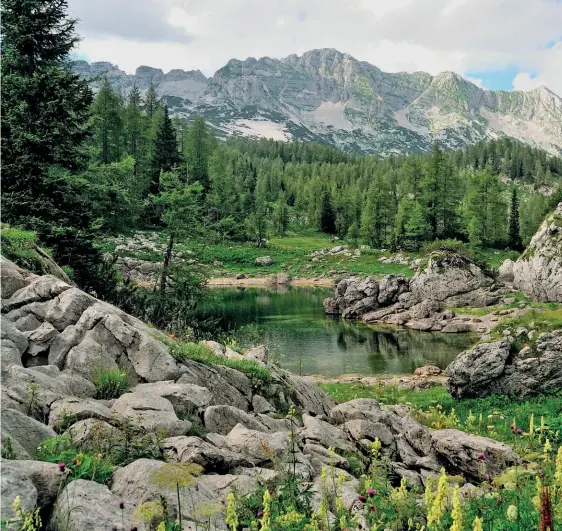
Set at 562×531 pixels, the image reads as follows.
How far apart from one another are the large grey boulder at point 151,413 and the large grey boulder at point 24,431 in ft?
5.00

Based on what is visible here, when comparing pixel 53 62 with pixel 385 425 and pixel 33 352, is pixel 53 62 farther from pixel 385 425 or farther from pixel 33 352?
pixel 385 425

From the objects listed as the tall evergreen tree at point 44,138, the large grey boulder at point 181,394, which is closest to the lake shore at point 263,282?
the tall evergreen tree at point 44,138

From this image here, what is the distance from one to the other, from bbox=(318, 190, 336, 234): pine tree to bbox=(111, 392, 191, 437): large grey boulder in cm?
11911

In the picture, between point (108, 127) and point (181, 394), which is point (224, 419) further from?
point (108, 127)

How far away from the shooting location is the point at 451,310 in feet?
153

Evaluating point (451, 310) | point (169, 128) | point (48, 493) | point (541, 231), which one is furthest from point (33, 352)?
point (169, 128)

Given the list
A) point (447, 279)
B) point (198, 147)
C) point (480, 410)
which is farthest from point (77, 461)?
point (198, 147)

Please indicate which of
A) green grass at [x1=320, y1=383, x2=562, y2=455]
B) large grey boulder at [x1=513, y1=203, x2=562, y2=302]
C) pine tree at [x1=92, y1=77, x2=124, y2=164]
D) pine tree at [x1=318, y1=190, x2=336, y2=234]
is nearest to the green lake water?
green grass at [x1=320, y1=383, x2=562, y2=455]

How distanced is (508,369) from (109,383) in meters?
16.4

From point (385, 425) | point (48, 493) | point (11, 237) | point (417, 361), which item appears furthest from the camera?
point (417, 361)

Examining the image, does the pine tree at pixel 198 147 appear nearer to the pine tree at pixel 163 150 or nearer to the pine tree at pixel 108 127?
the pine tree at pixel 163 150

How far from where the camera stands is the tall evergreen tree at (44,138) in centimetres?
1997

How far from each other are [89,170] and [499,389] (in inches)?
792

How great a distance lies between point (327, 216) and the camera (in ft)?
421
